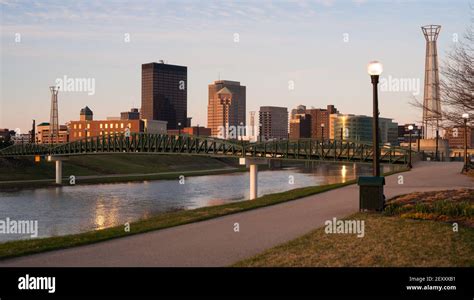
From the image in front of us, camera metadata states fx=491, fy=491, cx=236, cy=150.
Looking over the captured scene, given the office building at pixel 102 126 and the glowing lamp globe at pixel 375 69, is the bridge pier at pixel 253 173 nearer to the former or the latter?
the glowing lamp globe at pixel 375 69

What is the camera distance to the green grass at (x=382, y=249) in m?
10.0

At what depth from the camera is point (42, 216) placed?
34.6 meters

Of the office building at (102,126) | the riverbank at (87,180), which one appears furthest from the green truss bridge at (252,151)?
the office building at (102,126)

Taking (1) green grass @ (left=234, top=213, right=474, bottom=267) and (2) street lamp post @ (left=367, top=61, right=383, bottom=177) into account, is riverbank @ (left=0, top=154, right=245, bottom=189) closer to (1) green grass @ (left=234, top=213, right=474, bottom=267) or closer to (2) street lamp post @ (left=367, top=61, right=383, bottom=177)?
(2) street lamp post @ (left=367, top=61, right=383, bottom=177)

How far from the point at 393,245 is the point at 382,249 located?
21.6 inches

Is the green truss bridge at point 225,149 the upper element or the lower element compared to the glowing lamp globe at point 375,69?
lower

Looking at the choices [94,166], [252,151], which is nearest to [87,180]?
[94,166]

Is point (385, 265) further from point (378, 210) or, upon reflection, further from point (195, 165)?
point (195, 165)

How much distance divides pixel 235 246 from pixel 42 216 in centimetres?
2630

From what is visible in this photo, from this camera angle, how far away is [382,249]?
11172mm

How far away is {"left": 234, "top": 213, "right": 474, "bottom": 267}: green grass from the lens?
394 inches

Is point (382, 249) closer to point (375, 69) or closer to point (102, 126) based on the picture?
point (375, 69)
